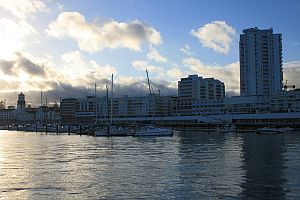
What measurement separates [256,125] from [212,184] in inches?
4744

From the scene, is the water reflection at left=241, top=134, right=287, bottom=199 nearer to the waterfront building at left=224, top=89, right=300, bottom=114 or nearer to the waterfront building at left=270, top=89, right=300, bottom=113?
the waterfront building at left=224, top=89, right=300, bottom=114

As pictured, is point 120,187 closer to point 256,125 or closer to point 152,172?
point 152,172

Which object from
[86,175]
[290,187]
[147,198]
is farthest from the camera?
[86,175]

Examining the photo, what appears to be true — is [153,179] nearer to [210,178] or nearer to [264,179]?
[210,178]

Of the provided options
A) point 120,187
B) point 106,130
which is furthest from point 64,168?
point 106,130

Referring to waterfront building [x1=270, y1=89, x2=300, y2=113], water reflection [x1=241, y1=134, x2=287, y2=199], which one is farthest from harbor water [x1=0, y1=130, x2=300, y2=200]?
waterfront building [x1=270, y1=89, x2=300, y2=113]

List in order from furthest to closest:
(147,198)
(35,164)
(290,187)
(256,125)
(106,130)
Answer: (256,125)
(106,130)
(35,164)
(290,187)
(147,198)

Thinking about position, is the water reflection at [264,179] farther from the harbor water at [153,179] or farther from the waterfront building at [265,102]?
the waterfront building at [265,102]

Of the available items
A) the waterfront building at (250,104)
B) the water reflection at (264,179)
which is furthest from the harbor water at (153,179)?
the waterfront building at (250,104)

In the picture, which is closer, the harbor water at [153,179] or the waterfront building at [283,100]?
the harbor water at [153,179]

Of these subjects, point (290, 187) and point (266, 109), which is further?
point (266, 109)

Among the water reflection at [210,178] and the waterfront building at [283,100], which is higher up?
the waterfront building at [283,100]

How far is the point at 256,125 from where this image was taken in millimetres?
142000

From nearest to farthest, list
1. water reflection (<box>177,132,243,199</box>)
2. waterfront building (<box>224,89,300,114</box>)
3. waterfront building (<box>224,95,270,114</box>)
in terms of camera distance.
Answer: water reflection (<box>177,132,243,199</box>) → waterfront building (<box>224,89,300,114</box>) → waterfront building (<box>224,95,270,114</box>)
